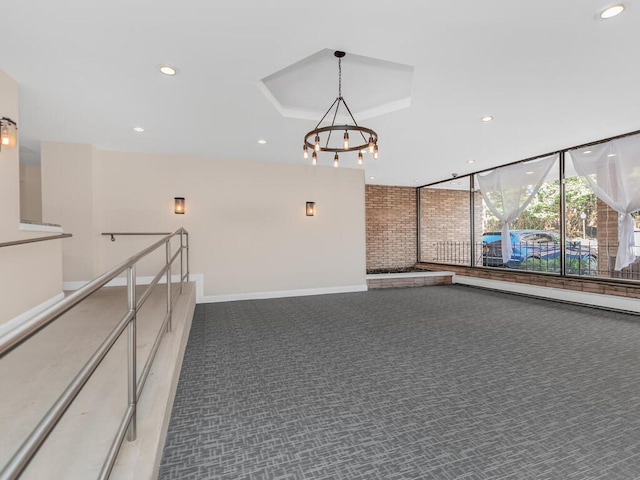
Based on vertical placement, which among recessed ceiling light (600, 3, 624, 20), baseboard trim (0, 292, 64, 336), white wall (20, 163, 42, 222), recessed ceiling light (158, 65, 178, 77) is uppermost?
recessed ceiling light (600, 3, 624, 20)

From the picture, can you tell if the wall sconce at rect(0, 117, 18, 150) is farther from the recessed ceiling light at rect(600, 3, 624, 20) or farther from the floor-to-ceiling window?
the floor-to-ceiling window

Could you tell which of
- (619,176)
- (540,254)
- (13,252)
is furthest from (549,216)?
(13,252)

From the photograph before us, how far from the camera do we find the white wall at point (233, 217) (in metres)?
5.09

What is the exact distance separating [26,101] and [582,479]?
5413mm

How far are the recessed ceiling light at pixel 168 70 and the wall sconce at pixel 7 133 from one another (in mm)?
1479

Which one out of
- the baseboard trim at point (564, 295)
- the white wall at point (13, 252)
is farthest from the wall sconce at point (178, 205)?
the baseboard trim at point (564, 295)

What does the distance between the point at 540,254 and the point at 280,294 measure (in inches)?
246

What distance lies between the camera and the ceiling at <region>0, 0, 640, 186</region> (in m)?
2.11

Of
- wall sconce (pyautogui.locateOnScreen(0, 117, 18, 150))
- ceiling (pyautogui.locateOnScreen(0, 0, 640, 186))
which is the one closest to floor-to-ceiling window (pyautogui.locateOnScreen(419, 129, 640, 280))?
ceiling (pyautogui.locateOnScreen(0, 0, 640, 186))

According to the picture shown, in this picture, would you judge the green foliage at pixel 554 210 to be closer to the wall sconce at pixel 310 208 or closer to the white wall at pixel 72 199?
the wall sconce at pixel 310 208

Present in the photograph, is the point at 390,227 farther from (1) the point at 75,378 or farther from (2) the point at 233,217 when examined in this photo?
(1) the point at 75,378

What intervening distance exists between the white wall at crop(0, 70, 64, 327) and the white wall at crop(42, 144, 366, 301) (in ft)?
4.90

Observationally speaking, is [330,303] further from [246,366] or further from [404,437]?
[404,437]

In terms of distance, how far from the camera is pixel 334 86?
11.4 ft
